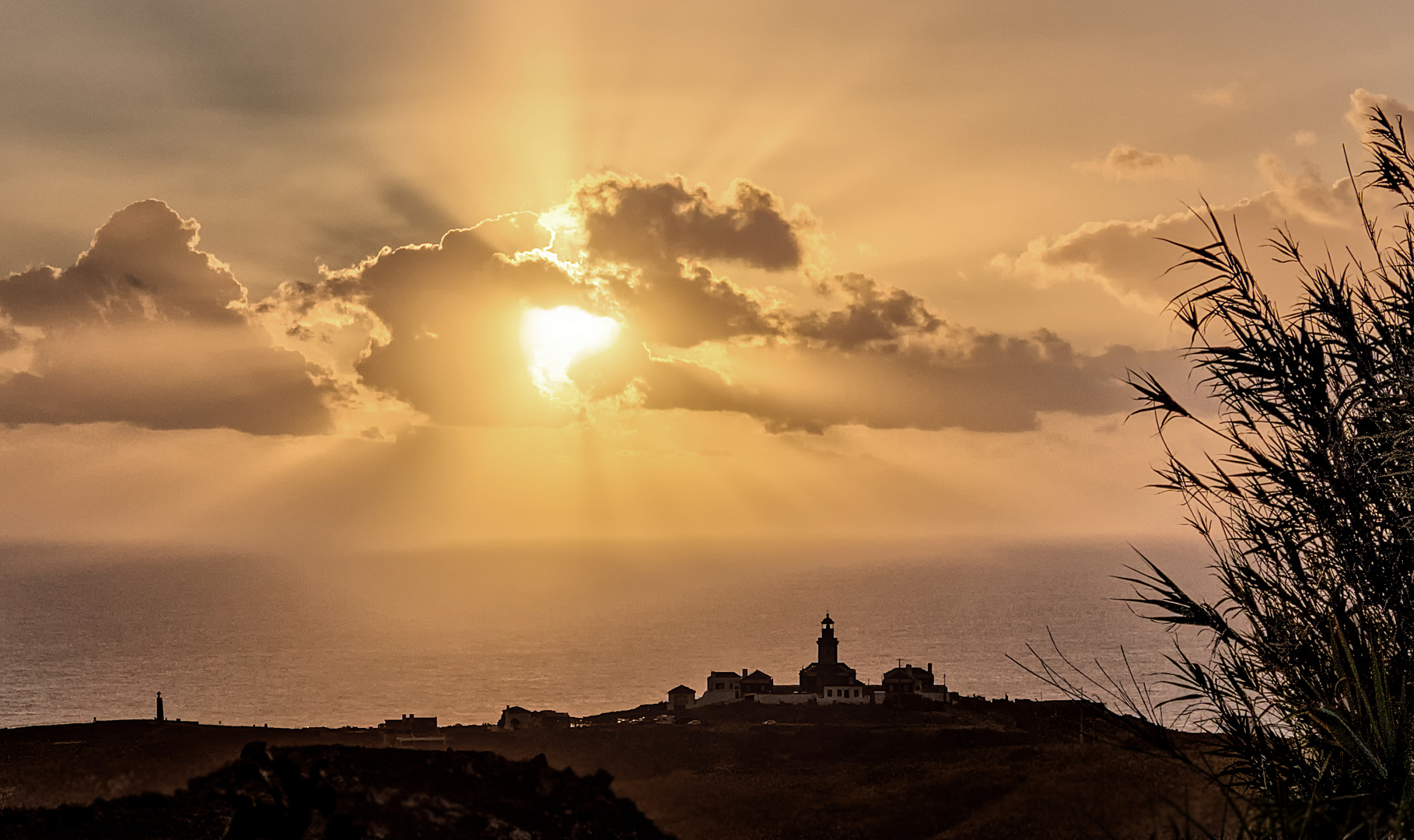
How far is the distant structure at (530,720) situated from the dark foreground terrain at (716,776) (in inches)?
133

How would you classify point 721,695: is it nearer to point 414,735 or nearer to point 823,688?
point 823,688

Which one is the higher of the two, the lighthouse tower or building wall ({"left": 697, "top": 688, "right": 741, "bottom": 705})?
the lighthouse tower

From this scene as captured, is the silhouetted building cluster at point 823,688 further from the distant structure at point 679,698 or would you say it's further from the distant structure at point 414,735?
the distant structure at point 414,735

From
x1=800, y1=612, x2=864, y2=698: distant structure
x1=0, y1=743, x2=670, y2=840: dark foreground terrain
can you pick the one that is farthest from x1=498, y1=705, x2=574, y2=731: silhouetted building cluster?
x1=0, y1=743, x2=670, y2=840: dark foreground terrain

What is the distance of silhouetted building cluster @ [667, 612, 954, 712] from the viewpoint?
72938 millimetres

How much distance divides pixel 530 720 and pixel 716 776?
25021 millimetres

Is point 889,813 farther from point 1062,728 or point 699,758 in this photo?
point 1062,728

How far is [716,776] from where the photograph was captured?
4088 centimetres

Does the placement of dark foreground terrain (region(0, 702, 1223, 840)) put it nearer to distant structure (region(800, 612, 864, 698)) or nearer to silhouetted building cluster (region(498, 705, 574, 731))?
silhouetted building cluster (region(498, 705, 574, 731))

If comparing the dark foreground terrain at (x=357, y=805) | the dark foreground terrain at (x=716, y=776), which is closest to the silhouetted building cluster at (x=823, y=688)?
the dark foreground terrain at (x=716, y=776)

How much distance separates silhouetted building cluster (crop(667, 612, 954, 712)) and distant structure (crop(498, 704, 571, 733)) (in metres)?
9.72

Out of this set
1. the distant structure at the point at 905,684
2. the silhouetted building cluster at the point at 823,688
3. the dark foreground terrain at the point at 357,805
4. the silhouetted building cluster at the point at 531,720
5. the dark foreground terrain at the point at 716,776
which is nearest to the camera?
the dark foreground terrain at the point at 357,805

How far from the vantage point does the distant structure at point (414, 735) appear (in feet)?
154

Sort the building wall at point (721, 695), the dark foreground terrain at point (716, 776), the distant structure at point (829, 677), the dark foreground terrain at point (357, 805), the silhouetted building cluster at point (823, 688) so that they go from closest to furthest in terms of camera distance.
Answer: the dark foreground terrain at point (357, 805) < the dark foreground terrain at point (716, 776) < the silhouetted building cluster at point (823, 688) < the distant structure at point (829, 677) < the building wall at point (721, 695)
